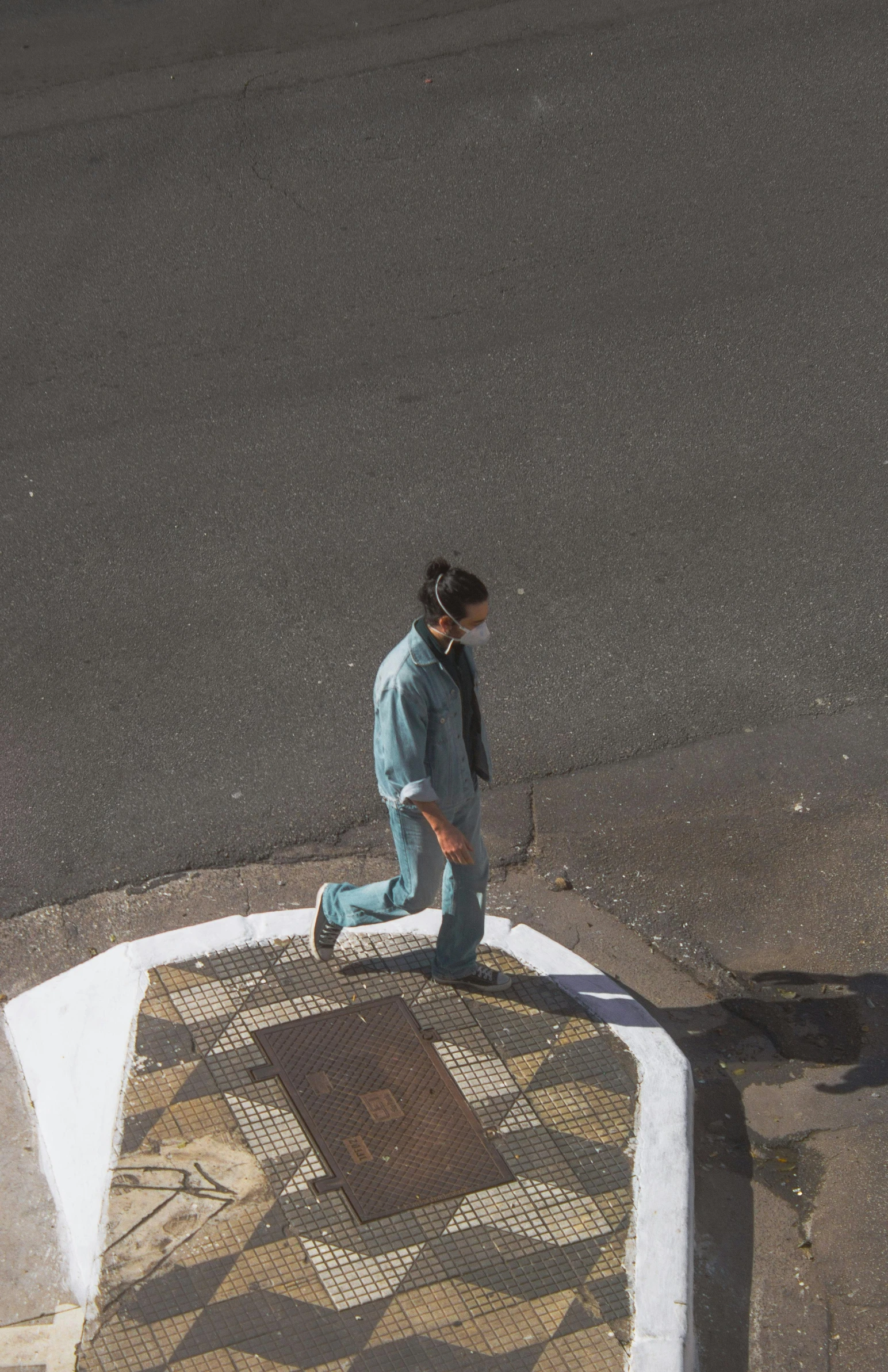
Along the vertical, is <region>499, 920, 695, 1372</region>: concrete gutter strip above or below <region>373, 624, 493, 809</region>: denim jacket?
below

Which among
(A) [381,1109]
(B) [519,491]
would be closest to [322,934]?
(A) [381,1109]

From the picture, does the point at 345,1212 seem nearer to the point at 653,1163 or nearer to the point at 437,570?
the point at 653,1163

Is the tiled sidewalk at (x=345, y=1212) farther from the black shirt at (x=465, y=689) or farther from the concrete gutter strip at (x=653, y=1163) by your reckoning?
the black shirt at (x=465, y=689)

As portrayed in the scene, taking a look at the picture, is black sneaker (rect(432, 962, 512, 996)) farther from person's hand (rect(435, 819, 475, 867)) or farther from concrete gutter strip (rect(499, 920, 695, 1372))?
person's hand (rect(435, 819, 475, 867))

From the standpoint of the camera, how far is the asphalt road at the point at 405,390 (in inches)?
286

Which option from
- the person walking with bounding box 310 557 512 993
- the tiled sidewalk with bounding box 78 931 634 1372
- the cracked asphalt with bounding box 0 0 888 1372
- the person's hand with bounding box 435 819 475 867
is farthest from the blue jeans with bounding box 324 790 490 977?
the cracked asphalt with bounding box 0 0 888 1372

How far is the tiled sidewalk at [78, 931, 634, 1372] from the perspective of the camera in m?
4.76

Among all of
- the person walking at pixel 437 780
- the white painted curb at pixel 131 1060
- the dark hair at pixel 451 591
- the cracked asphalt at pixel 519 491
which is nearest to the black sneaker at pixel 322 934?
the person walking at pixel 437 780

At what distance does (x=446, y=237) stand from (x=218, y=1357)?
7.54 meters

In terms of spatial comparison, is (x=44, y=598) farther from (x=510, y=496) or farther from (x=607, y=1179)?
(x=607, y=1179)

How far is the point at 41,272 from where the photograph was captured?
9.82 meters

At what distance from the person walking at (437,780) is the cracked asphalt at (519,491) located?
0.69 metres

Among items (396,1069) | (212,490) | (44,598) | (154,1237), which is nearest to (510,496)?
(212,490)

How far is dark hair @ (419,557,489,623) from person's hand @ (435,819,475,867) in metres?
0.76
